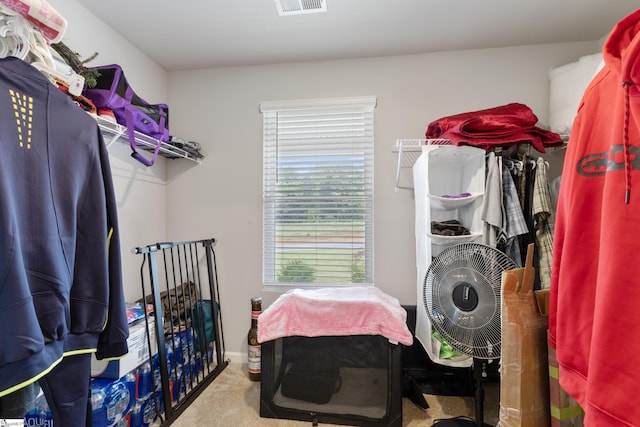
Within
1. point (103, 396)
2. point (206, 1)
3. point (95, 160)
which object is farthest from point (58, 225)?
point (206, 1)

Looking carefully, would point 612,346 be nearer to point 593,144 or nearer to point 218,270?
point 593,144

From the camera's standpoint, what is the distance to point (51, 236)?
0.94 m

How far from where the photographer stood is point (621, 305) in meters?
0.63

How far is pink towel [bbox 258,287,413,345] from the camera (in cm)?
159

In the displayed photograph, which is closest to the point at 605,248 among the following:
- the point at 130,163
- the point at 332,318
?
the point at 332,318

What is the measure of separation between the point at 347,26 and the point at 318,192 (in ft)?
3.76

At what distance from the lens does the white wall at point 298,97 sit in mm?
2160

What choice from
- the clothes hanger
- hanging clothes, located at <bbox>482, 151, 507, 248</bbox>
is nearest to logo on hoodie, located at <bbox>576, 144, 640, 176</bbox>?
hanging clothes, located at <bbox>482, 151, 507, 248</bbox>

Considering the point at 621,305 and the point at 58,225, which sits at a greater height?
the point at 58,225

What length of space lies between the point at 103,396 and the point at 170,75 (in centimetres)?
234

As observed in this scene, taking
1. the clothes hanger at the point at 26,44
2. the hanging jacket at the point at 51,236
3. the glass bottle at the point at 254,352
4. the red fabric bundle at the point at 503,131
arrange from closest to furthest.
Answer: the hanging jacket at the point at 51,236
the clothes hanger at the point at 26,44
the red fabric bundle at the point at 503,131
the glass bottle at the point at 254,352

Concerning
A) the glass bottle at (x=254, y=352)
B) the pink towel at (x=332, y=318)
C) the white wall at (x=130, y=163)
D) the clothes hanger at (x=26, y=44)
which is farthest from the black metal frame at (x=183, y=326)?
the clothes hanger at (x=26, y=44)

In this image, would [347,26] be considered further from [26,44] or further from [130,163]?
[130,163]

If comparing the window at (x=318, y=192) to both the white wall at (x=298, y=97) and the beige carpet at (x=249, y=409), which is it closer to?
the white wall at (x=298, y=97)
